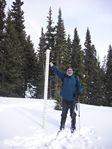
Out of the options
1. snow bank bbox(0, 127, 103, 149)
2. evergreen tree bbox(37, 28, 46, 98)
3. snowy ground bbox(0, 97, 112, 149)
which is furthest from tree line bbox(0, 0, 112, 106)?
snow bank bbox(0, 127, 103, 149)

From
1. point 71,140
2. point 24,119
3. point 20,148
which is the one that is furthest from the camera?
point 24,119

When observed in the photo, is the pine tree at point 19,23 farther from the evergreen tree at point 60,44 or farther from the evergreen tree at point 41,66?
the evergreen tree at point 60,44

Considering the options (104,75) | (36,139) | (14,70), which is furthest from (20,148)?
(104,75)

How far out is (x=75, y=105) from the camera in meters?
11.2

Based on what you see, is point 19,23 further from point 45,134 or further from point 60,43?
point 45,134

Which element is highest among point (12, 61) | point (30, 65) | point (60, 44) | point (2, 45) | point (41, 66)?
point (60, 44)

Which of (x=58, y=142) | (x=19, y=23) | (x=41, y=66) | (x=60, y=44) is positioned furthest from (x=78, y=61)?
(x=58, y=142)

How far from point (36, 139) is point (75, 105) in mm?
2353

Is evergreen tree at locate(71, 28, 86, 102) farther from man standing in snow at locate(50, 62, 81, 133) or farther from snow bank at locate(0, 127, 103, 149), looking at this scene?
snow bank at locate(0, 127, 103, 149)

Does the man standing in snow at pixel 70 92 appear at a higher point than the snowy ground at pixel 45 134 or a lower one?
higher

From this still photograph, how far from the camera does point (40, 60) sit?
174 feet

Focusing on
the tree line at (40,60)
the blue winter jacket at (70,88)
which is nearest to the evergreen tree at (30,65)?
the tree line at (40,60)

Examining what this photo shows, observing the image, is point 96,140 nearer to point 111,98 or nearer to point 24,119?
point 24,119

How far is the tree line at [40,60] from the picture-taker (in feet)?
142
